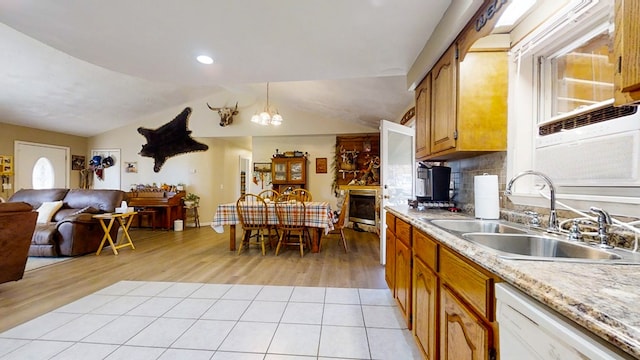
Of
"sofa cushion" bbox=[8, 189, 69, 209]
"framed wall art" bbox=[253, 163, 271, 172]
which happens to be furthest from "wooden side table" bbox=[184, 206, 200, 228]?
"sofa cushion" bbox=[8, 189, 69, 209]

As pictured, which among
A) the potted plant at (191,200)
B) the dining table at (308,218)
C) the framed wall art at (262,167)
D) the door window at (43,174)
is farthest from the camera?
the framed wall art at (262,167)

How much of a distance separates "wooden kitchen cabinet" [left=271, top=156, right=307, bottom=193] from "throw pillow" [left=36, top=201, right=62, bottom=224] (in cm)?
384

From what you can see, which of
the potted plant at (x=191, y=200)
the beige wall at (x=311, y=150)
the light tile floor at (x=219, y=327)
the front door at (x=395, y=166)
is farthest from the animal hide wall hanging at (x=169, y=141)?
the front door at (x=395, y=166)

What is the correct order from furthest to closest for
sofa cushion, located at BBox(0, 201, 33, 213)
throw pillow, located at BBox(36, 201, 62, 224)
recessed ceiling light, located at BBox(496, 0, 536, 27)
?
throw pillow, located at BBox(36, 201, 62, 224), sofa cushion, located at BBox(0, 201, 33, 213), recessed ceiling light, located at BBox(496, 0, 536, 27)

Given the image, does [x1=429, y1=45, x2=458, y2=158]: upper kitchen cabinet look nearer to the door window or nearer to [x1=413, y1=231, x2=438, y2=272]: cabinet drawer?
[x1=413, y1=231, x2=438, y2=272]: cabinet drawer

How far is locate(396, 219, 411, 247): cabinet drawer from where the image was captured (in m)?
1.84

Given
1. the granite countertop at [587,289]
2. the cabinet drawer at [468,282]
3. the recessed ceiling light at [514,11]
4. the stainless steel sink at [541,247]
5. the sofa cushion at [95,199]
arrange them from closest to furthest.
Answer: the granite countertop at [587,289]
the cabinet drawer at [468,282]
the stainless steel sink at [541,247]
the recessed ceiling light at [514,11]
the sofa cushion at [95,199]

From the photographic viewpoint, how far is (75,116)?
594 centimetres

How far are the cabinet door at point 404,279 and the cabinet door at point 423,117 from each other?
0.82 m

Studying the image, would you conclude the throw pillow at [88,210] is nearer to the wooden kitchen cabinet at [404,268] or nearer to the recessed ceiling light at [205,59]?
the recessed ceiling light at [205,59]

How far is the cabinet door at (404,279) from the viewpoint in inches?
71.1

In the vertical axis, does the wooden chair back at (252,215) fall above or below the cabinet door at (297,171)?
below

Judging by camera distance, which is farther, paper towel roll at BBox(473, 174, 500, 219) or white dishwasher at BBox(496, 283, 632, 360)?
paper towel roll at BBox(473, 174, 500, 219)

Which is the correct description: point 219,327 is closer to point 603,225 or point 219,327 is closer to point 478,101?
point 603,225
